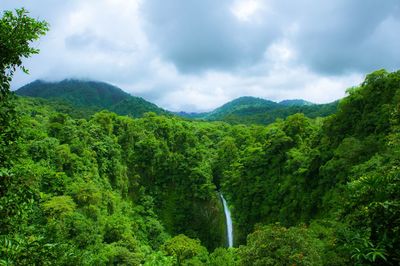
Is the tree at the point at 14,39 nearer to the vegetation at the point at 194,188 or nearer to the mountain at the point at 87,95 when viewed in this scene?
the vegetation at the point at 194,188

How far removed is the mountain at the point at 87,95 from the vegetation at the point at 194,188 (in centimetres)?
3915

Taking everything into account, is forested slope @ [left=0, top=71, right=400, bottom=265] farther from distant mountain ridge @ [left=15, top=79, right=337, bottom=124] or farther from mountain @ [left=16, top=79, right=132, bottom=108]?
mountain @ [left=16, top=79, right=132, bottom=108]

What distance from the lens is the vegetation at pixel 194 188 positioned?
12.5 feet

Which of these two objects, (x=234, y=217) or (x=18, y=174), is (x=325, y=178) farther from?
(x=18, y=174)

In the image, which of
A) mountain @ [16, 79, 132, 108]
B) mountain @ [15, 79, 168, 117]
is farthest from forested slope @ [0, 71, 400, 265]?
mountain @ [16, 79, 132, 108]

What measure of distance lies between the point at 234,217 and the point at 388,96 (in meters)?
18.3

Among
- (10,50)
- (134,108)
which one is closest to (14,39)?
(10,50)

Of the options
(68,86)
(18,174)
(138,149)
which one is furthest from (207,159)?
(68,86)

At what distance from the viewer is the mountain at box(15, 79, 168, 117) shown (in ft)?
287

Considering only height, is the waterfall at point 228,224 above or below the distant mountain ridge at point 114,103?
below

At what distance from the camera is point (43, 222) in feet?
70.1

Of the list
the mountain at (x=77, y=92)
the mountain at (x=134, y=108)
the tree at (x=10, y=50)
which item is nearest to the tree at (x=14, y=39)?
the tree at (x=10, y=50)

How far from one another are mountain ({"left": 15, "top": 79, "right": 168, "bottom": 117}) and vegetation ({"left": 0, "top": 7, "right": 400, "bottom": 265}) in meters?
39.1

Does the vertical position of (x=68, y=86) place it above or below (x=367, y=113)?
above
